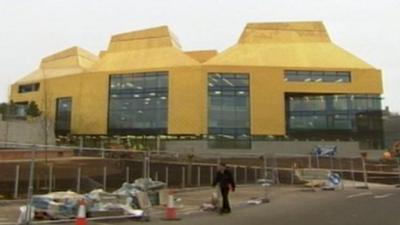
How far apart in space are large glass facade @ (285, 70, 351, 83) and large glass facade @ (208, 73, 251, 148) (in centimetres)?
664

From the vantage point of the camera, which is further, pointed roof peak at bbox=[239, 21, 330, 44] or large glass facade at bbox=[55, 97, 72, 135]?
large glass facade at bbox=[55, 97, 72, 135]

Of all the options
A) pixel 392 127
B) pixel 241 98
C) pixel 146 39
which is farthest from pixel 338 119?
pixel 146 39

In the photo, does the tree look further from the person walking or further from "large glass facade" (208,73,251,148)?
the person walking

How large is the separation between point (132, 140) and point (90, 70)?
16133 millimetres

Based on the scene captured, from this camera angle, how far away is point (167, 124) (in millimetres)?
75125

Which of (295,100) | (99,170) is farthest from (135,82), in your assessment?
(99,170)

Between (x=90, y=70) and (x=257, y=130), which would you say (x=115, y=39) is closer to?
(x=90, y=70)

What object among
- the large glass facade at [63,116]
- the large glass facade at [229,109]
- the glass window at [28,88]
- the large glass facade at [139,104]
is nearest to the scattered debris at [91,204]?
the large glass facade at [229,109]

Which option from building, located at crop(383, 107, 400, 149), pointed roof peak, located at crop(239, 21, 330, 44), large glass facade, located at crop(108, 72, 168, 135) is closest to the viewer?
large glass facade, located at crop(108, 72, 168, 135)

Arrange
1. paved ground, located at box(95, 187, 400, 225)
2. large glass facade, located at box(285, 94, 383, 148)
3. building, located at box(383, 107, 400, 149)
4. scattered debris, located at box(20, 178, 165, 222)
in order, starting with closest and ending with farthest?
scattered debris, located at box(20, 178, 165, 222)
paved ground, located at box(95, 187, 400, 225)
large glass facade, located at box(285, 94, 383, 148)
building, located at box(383, 107, 400, 149)

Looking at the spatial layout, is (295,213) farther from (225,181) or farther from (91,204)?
(91,204)

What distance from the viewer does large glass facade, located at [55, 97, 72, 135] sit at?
3327 inches

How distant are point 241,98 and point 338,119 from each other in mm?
13958

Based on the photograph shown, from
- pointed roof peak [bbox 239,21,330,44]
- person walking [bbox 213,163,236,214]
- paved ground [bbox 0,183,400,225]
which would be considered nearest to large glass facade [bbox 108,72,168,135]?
pointed roof peak [bbox 239,21,330,44]
